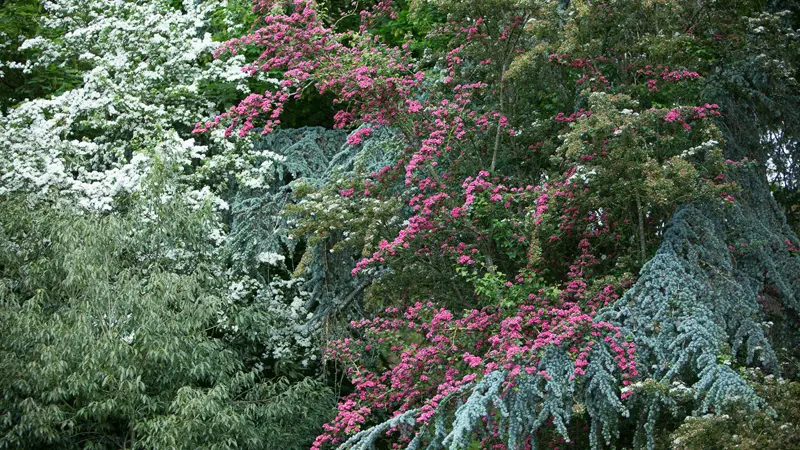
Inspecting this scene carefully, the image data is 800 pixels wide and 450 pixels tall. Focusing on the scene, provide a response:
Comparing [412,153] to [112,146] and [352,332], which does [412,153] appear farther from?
[112,146]

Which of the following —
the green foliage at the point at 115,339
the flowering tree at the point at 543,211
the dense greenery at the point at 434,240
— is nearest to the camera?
the flowering tree at the point at 543,211

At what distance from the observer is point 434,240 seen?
29.0ft

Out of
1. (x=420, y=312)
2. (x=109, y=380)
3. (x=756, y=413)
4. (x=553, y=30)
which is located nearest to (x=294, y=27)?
(x=553, y=30)

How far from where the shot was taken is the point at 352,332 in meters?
10.3

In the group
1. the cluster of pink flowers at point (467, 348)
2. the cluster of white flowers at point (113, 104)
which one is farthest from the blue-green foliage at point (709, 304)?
the cluster of white flowers at point (113, 104)

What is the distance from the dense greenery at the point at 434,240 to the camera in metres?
7.21

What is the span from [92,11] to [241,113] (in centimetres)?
316

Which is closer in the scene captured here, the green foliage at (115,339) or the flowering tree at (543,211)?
the flowering tree at (543,211)

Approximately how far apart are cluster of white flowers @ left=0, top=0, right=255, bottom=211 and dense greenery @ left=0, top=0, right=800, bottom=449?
0.14ft

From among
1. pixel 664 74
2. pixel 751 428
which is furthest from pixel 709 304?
pixel 664 74

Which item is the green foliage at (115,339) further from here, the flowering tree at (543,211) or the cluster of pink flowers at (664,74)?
the cluster of pink flowers at (664,74)

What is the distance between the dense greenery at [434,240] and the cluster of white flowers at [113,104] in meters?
0.04

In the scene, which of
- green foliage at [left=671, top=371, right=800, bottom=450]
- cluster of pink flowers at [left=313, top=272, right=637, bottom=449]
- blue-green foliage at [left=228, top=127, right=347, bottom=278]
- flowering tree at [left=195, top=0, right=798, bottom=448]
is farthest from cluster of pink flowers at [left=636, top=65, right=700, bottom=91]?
blue-green foliage at [left=228, top=127, right=347, bottom=278]

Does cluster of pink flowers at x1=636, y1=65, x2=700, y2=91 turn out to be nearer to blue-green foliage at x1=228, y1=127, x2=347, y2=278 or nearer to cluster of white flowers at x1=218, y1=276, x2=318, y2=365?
blue-green foliage at x1=228, y1=127, x2=347, y2=278
